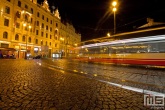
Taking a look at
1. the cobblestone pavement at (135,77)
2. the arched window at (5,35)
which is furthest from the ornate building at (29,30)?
the cobblestone pavement at (135,77)

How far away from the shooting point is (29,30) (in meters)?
47.3

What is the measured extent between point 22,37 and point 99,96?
1738 inches

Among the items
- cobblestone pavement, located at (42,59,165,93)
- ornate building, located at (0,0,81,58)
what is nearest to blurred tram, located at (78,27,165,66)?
cobblestone pavement, located at (42,59,165,93)

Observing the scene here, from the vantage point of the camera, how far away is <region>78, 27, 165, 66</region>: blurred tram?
1419 cm

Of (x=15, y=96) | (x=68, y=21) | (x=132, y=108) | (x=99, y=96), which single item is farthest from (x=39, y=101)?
(x=68, y=21)

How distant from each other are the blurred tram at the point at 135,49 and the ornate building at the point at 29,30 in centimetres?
1199

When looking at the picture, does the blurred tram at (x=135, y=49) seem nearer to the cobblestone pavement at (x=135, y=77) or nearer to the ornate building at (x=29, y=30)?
the cobblestone pavement at (x=135, y=77)

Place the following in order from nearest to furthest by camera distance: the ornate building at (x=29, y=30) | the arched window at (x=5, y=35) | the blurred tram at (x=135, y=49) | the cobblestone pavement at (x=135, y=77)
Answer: the cobblestone pavement at (x=135, y=77), the blurred tram at (x=135, y=49), the arched window at (x=5, y=35), the ornate building at (x=29, y=30)

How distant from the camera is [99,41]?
75.5ft

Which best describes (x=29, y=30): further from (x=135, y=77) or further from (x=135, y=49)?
(x=135, y=77)

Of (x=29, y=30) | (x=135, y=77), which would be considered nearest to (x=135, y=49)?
(x=135, y=77)

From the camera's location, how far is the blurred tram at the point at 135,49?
46.6 ft

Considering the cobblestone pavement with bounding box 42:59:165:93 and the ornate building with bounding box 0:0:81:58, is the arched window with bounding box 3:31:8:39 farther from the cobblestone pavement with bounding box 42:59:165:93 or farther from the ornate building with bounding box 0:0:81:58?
the cobblestone pavement with bounding box 42:59:165:93

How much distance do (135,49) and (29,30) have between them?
3892cm
